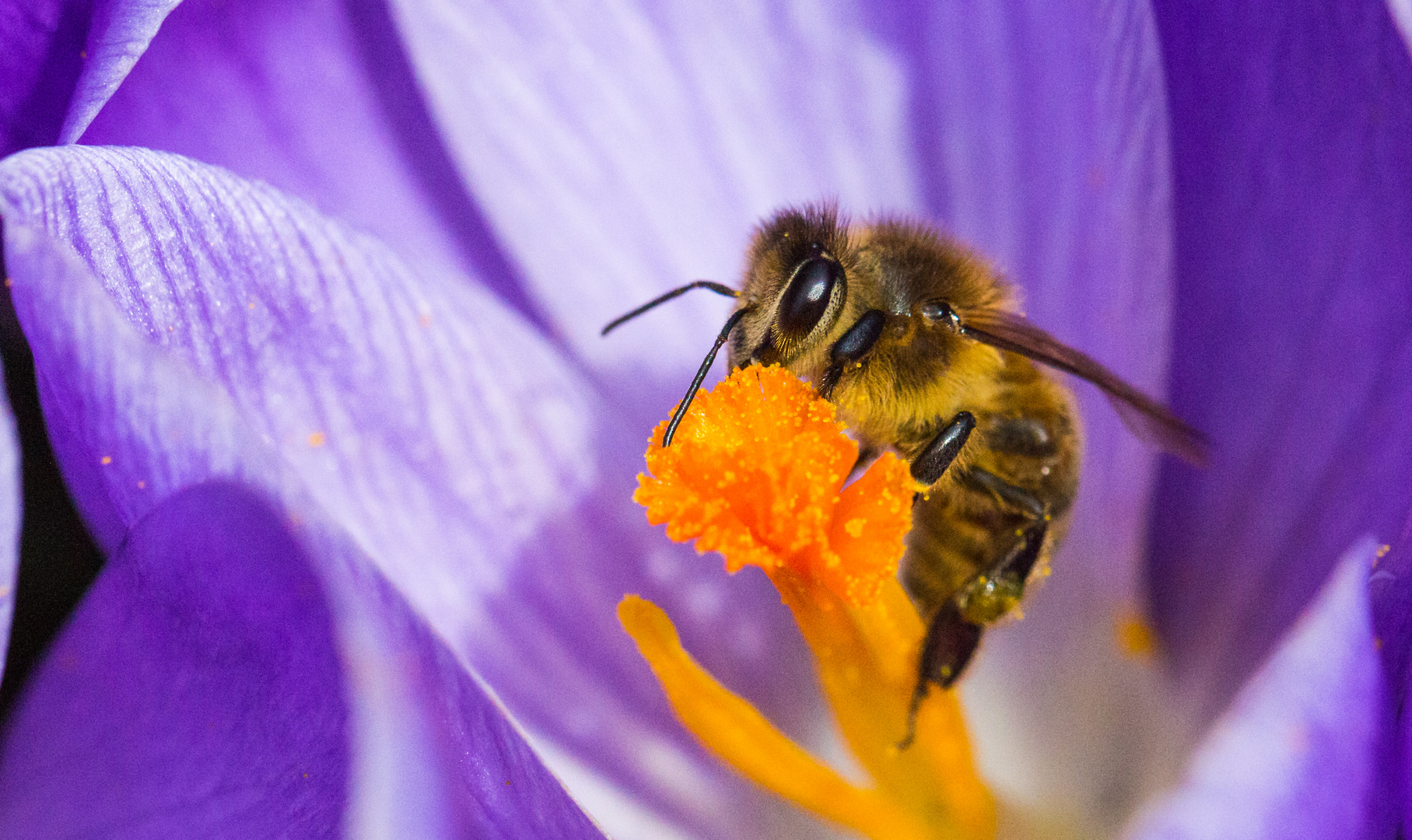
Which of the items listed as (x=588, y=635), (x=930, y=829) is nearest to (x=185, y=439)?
(x=588, y=635)

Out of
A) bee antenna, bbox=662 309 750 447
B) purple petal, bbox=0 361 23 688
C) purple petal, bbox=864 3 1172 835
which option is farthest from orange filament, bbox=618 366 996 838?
purple petal, bbox=0 361 23 688

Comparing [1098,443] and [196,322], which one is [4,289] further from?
[1098,443]

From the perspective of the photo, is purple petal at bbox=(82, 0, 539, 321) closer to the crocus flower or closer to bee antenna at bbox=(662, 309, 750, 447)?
the crocus flower

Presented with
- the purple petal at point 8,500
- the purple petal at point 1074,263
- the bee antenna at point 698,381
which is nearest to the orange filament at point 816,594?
the bee antenna at point 698,381

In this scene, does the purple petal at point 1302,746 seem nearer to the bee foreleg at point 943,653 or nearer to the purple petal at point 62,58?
the bee foreleg at point 943,653

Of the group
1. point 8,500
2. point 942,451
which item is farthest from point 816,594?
point 8,500

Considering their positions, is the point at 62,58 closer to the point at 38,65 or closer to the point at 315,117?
the point at 38,65
